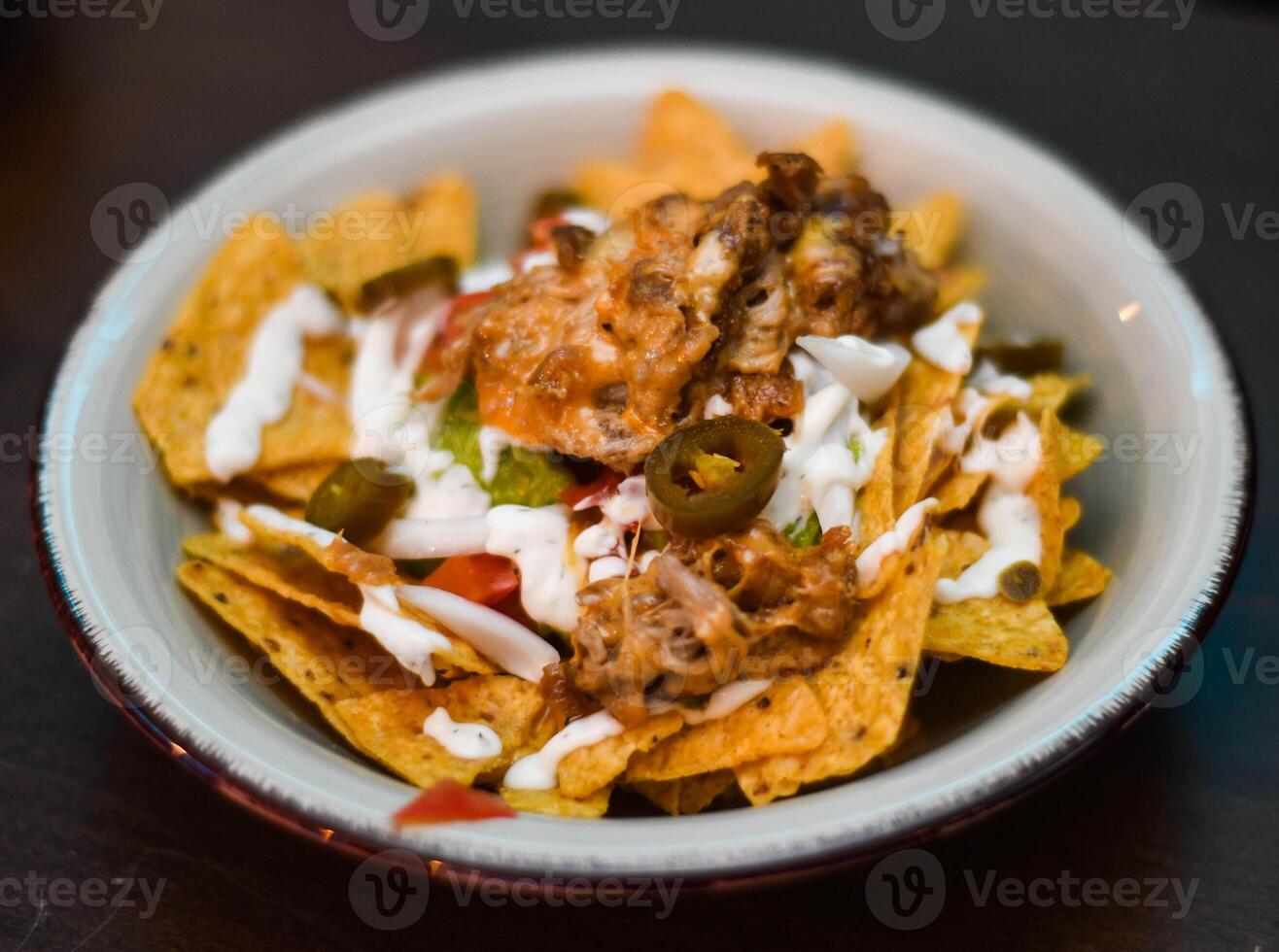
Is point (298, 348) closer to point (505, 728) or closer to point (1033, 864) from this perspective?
point (505, 728)

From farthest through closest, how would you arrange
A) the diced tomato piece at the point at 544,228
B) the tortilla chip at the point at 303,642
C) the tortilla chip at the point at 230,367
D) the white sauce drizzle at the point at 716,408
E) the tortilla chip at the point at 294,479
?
the diced tomato piece at the point at 544,228 < the tortilla chip at the point at 294,479 < the tortilla chip at the point at 230,367 < the white sauce drizzle at the point at 716,408 < the tortilla chip at the point at 303,642

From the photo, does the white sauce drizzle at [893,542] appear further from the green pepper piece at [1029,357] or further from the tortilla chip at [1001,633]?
the green pepper piece at [1029,357]

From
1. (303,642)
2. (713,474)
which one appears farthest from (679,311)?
(303,642)

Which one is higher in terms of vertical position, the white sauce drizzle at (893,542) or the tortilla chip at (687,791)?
the white sauce drizzle at (893,542)

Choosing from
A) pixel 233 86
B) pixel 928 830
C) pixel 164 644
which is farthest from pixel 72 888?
pixel 233 86

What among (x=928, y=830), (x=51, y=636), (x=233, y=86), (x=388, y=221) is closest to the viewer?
(x=928, y=830)

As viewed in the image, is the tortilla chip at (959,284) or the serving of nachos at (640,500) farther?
the tortilla chip at (959,284)

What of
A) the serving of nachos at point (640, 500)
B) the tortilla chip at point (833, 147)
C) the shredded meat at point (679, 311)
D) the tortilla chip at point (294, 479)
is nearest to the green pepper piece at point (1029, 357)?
the serving of nachos at point (640, 500)
